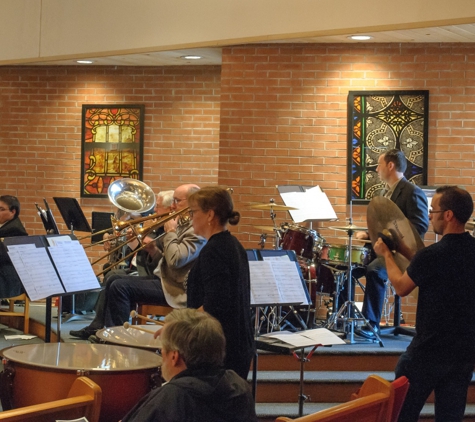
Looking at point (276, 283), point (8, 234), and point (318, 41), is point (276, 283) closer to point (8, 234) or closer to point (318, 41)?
point (8, 234)

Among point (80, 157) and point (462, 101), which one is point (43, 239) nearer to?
point (462, 101)

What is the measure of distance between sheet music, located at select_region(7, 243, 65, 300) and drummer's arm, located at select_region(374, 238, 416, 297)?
6.50 feet

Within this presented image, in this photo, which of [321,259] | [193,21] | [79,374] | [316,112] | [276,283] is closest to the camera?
[79,374]

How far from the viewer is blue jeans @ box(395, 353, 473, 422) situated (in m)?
3.64

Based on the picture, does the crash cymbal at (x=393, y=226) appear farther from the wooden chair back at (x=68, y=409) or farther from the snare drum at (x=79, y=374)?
the wooden chair back at (x=68, y=409)

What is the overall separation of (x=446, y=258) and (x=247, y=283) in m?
0.92

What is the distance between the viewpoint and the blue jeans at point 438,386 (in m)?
3.64

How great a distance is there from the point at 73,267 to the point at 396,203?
2802 millimetres

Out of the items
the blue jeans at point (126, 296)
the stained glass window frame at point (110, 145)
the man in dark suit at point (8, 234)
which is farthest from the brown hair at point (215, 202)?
the stained glass window frame at point (110, 145)

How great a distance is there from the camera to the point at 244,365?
12.0 ft

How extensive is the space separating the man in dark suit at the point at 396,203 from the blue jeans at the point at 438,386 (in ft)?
8.44

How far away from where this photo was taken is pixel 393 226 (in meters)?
4.15

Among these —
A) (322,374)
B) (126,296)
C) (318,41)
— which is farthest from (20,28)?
(322,374)

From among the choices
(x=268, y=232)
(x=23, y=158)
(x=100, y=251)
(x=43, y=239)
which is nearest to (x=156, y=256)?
(x=43, y=239)
